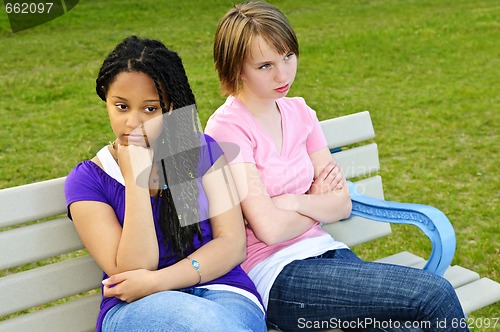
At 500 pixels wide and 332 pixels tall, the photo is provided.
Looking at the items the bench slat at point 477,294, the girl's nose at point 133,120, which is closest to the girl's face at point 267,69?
the girl's nose at point 133,120

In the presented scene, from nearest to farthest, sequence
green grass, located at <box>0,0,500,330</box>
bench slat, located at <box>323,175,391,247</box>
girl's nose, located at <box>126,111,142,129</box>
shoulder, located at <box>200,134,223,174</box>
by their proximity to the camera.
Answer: girl's nose, located at <box>126,111,142,129</box>
shoulder, located at <box>200,134,223,174</box>
bench slat, located at <box>323,175,391,247</box>
green grass, located at <box>0,0,500,330</box>

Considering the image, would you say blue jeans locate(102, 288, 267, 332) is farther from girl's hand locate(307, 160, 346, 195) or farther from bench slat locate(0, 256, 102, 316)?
girl's hand locate(307, 160, 346, 195)

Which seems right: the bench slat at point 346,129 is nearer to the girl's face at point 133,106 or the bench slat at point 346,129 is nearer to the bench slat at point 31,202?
the girl's face at point 133,106

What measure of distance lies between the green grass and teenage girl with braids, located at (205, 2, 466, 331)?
5.52ft

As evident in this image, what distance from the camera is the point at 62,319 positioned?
106 inches

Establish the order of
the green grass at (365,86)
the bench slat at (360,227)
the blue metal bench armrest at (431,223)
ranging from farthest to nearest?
the green grass at (365,86) → the bench slat at (360,227) → the blue metal bench armrest at (431,223)

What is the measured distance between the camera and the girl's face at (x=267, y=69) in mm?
2783

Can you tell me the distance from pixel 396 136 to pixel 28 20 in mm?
6356

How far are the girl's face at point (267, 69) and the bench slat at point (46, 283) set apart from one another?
90cm

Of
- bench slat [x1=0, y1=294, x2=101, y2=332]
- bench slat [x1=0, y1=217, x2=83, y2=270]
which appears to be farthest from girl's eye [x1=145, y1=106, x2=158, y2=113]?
bench slat [x1=0, y1=294, x2=101, y2=332]

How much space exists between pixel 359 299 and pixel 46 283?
1102 millimetres

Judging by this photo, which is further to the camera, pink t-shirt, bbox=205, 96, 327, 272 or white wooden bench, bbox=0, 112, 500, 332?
pink t-shirt, bbox=205, 96, 327, 272

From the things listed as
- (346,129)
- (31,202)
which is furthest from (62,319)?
(346,129)

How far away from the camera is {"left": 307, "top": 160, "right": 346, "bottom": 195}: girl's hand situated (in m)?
3.04
